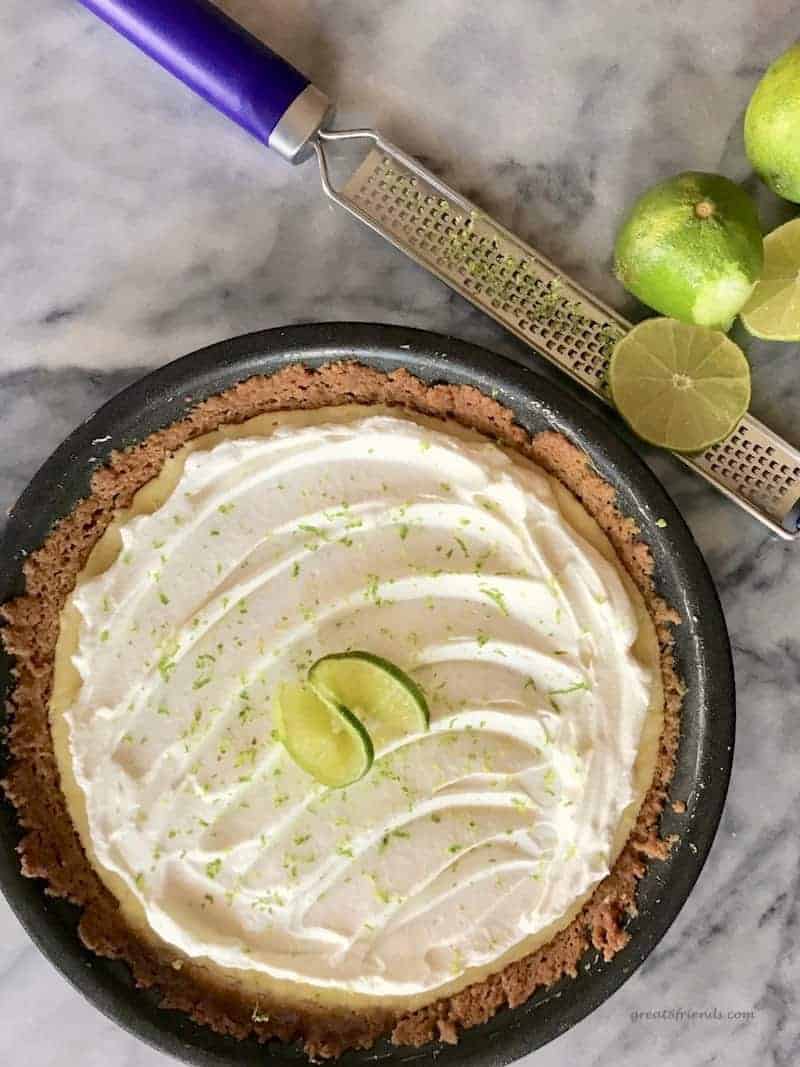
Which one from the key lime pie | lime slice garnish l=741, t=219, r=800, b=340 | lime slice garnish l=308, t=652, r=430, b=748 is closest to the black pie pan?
the key lime pie

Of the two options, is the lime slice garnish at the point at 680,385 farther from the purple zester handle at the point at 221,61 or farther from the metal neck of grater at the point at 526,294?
the purple zester handle at the point at 221,61

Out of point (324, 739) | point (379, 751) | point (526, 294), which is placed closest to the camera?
point (324, 739)

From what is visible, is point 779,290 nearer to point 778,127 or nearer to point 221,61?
point 778,127

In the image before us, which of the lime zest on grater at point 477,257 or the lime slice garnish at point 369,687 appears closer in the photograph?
the lime slice garnish at point 369,687

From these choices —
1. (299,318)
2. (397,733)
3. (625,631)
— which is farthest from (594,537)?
(299,318)

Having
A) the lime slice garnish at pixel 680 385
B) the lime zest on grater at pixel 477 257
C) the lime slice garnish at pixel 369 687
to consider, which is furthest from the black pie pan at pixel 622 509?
the lime slice garnish at pixel 369 687

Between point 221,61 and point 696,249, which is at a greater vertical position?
point 696,249

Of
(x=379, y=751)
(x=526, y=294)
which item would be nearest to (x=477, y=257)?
(x=526, y=294)
